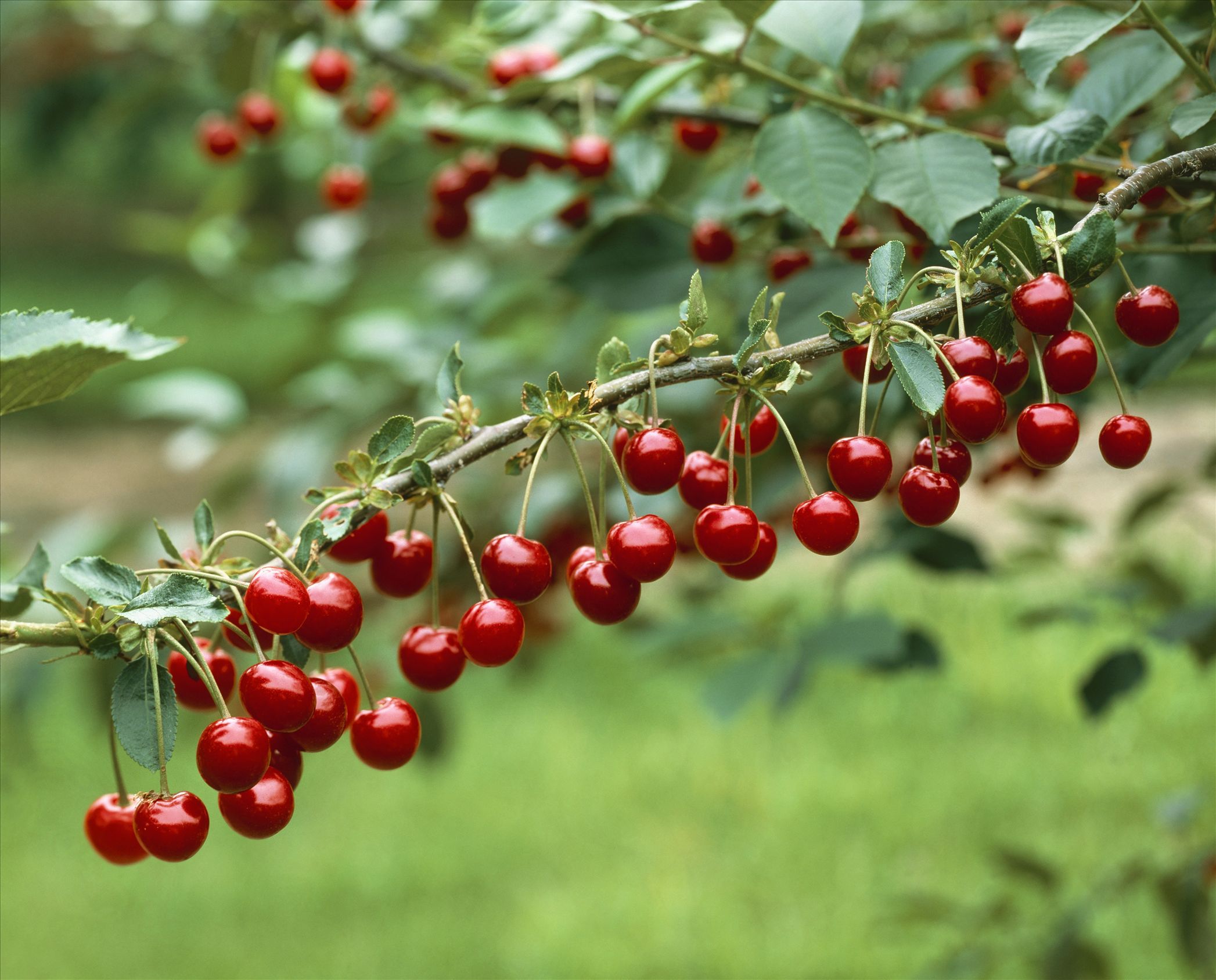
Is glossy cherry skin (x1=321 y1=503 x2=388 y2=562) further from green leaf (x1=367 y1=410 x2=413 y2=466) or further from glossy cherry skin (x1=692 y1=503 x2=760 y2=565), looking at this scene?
glossy cherry skin (x1=692 y1=503 x2=760 y2=565)

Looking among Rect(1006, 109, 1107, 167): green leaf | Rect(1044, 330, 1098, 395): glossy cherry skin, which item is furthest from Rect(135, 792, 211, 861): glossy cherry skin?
Rect(1006, 109, 1107, 167): green leaf

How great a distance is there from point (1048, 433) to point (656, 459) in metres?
0.23

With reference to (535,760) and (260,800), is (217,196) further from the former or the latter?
(535,760)

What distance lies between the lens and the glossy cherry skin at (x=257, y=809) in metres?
0.66

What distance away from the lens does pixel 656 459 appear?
2.24ft

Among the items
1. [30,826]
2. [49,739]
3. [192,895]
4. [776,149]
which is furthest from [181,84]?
[49,739]

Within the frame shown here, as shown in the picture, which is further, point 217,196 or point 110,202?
point 110,202

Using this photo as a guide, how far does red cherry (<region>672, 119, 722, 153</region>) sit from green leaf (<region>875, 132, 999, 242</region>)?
0.43 metres

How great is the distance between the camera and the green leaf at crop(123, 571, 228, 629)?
583 millimetres

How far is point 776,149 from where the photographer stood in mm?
936

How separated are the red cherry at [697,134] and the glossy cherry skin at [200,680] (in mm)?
842

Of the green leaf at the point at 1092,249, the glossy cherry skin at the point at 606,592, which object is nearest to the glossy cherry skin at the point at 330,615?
the glossy cherry skin at the point at 606,592

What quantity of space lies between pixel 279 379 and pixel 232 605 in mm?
1776

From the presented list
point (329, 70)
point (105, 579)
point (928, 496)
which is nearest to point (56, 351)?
point (105, 579)
